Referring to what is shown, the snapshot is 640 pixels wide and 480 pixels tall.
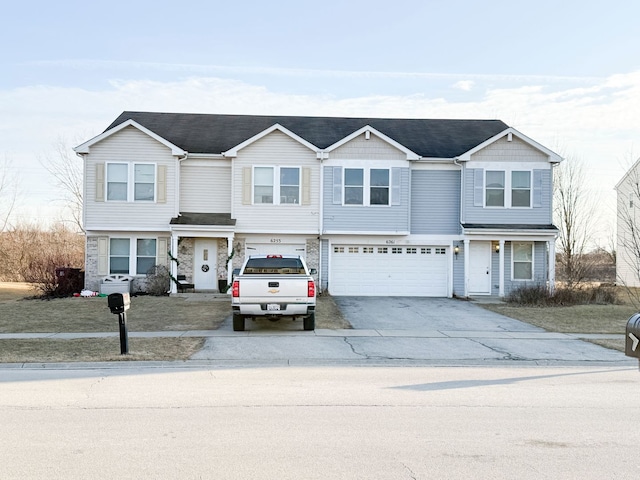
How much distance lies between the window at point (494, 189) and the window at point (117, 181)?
14.9 m

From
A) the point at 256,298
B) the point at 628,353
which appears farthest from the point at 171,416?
the point at 256,298

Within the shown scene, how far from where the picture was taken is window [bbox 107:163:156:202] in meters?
25.2

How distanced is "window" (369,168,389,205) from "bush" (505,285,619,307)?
6.30m

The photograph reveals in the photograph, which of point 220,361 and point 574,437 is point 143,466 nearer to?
point 574,437

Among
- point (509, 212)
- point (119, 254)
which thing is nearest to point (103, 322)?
point (119, 254)

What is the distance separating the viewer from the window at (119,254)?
84.3 ft

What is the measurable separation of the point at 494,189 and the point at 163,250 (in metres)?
14.0

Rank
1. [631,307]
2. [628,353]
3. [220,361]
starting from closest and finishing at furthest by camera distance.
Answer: [628,353] < [220,361] < [631,307]

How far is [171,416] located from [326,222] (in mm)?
18318

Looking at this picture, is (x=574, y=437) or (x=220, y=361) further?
(x=220, y=361)

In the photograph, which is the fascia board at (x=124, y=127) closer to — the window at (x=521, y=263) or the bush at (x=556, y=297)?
the bush at (x=556, y=297)

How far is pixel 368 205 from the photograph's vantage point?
25562 millimetres

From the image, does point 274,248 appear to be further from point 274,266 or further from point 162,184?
point 274,266

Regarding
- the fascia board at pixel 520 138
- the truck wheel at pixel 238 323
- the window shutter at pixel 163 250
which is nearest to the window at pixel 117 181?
the window shutter at pixel 163 250
